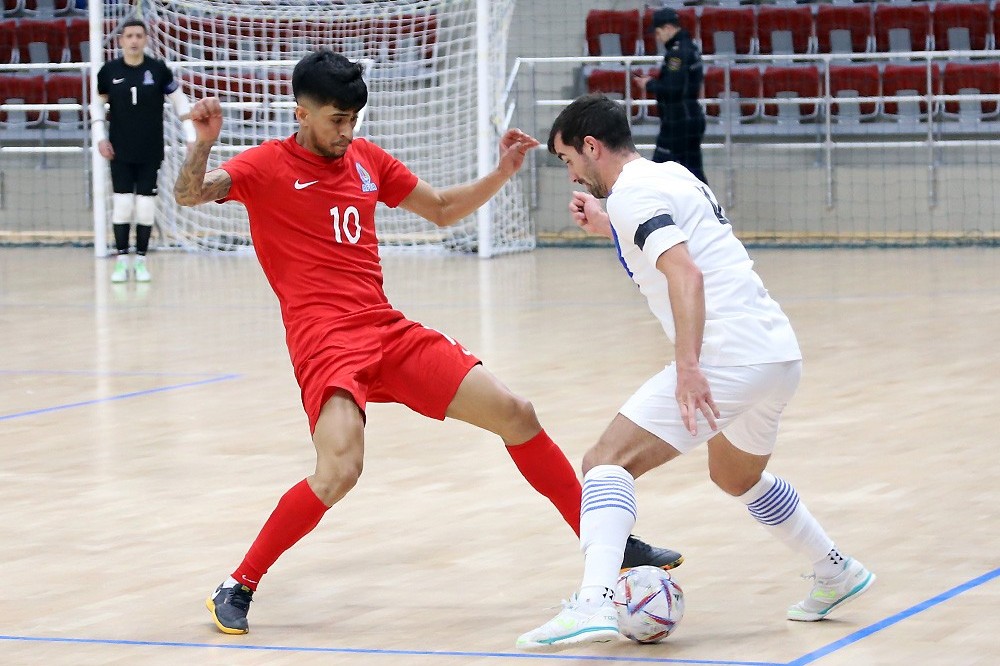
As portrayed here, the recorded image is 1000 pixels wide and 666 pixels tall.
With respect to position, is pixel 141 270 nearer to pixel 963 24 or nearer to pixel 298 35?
pixel 298 35

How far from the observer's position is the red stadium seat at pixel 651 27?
18.2 meters

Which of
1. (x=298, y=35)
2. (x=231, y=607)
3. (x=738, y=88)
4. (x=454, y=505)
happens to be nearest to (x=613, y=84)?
(x=738, y=88)

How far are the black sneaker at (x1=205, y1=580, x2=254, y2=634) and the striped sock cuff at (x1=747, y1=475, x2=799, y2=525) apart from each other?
1.27 meters

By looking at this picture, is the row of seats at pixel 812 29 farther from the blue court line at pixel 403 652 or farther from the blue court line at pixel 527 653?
the blue court line at pixel 403 652

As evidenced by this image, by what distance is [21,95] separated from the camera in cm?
1941

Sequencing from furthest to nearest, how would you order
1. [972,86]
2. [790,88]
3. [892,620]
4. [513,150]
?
[790,88]
[972,86]
[513,150]
[892,620]

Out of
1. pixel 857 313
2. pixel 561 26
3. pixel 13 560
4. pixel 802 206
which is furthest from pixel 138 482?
pixel 561 26

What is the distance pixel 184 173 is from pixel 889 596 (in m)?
2.09

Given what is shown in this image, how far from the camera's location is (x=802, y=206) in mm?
16766

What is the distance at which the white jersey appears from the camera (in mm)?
3734

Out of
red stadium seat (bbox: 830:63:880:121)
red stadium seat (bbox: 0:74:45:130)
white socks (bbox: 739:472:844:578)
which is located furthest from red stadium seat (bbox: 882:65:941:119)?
white socks (bbox: 739:472:844:578)

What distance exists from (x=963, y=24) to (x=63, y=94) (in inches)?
408

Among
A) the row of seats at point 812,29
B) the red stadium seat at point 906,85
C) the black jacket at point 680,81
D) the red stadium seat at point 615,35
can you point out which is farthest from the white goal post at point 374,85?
the red stadium seat at point 906,85

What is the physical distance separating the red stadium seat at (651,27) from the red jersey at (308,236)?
1420 centimetres
